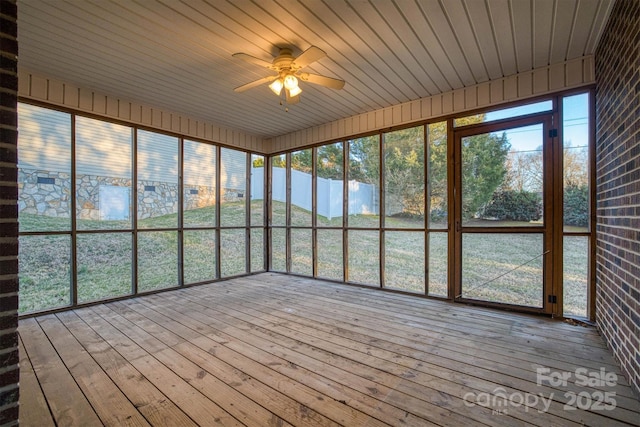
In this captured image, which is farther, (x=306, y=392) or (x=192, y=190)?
(x=192, y=190)

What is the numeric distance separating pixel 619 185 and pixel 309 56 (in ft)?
9.46

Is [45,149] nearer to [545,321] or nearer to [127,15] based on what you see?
[127,15]

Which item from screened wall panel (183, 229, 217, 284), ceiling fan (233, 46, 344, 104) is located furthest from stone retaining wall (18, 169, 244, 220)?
ceiling fan (233, 46, 344, 104)

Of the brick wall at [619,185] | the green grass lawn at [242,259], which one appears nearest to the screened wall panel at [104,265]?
the green grass lawn at [242,259]

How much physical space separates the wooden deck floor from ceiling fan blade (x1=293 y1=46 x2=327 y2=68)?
2.65 m

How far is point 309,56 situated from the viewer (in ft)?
8.66

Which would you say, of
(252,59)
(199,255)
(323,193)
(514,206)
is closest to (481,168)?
(514,206)

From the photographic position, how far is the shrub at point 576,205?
322 cm

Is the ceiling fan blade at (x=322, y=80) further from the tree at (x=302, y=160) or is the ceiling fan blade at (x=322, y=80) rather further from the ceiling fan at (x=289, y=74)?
the tree at (x=302, y=160)

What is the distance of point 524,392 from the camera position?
1963mm

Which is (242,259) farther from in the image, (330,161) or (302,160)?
(330,161)

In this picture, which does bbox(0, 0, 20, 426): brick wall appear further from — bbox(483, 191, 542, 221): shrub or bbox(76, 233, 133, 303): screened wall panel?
bbox(483, 191, 542, 221): shrub

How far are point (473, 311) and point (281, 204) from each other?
4.06m

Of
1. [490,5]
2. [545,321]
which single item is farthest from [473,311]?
[490,5]
